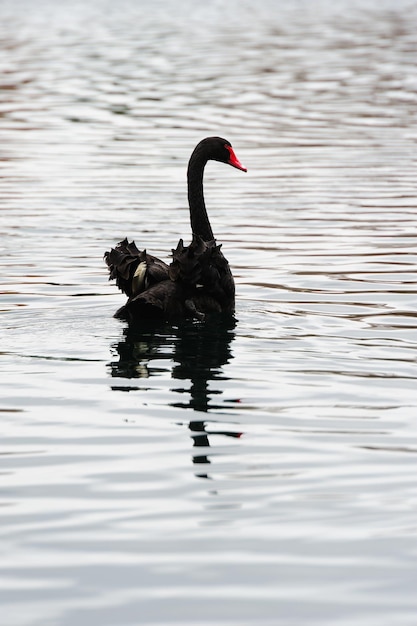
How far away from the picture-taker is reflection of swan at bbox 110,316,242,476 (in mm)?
6969

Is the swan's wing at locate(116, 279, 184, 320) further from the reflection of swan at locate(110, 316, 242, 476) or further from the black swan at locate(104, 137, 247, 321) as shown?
the reflection of swan at locate(110, 316, 242, 476)

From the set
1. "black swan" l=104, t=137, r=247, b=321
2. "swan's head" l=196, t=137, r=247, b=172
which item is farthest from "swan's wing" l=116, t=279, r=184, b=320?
"swan's head" l=196, t=137, r=247, b=172

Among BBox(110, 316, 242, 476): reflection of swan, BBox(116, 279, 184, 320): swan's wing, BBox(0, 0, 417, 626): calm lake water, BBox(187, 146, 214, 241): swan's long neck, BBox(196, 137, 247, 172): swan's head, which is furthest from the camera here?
BBox(196, 137, 247, 172): swan's head

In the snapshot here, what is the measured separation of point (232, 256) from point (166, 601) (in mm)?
7432

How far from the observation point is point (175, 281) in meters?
8.53

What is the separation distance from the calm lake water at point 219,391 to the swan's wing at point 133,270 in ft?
0.97

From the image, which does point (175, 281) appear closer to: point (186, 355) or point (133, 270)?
point (133, 270)

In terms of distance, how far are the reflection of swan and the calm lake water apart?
0.02m

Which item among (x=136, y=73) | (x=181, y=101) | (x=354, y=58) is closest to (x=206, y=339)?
(x=181, y=101)

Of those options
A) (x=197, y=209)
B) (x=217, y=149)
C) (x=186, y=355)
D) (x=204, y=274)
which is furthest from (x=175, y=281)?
(x=217, y=149)

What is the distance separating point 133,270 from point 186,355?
2.72ft

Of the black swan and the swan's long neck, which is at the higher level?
the swan's long neck

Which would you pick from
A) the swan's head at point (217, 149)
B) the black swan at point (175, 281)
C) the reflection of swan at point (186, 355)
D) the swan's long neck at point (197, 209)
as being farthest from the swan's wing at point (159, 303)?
the swan's head at point (217, 149)

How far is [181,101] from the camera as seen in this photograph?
2277 centimetres
